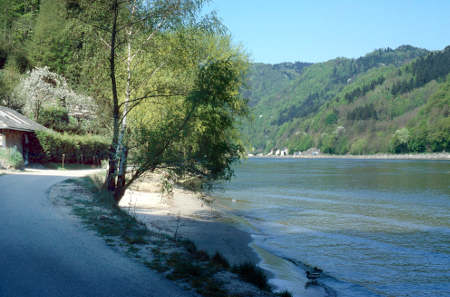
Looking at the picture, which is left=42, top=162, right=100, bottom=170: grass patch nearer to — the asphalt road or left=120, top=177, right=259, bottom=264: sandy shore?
left=120, top=177, right=259, bottom=264: sandy shore

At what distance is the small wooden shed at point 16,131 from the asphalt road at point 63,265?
76.5ft

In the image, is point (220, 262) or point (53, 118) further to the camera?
point (53, 118)

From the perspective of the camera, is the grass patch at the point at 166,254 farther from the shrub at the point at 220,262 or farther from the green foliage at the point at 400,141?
the green foliage at the point at 400,141

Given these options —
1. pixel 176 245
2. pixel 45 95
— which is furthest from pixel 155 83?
pixel 45 95

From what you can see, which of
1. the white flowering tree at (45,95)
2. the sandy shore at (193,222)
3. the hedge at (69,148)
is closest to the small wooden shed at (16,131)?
the hedge at (69,148)

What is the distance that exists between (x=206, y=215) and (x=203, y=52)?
963cm

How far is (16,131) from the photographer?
34.6 metres

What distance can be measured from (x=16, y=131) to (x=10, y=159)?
6005 mm

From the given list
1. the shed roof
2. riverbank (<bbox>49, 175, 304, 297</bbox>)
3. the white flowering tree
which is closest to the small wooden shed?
the shed roof

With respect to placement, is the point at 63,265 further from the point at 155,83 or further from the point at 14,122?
the point at 14,122

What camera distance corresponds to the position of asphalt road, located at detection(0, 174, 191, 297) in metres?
6.98

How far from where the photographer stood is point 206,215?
23141mm

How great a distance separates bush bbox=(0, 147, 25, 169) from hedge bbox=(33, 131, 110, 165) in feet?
18.3

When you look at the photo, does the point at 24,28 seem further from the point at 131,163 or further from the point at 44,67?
the point at 131,163
